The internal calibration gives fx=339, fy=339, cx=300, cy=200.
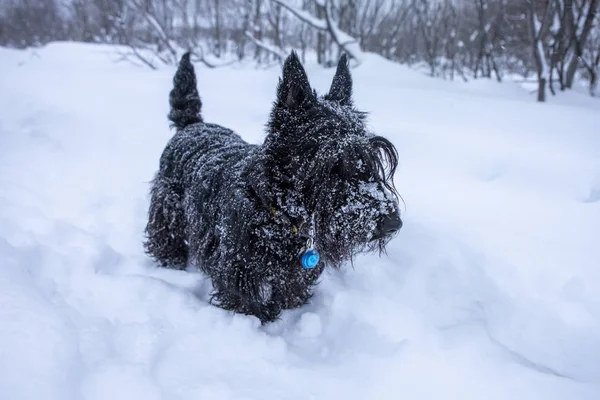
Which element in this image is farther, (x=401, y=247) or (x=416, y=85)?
(x=416, y=85)

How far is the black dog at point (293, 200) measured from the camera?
5.27 feet

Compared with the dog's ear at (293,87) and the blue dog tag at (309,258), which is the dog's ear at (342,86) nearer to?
the dog's ear at (293,87)

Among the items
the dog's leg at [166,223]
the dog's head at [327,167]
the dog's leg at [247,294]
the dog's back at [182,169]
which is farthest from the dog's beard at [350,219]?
the dog's leg at [166,223]

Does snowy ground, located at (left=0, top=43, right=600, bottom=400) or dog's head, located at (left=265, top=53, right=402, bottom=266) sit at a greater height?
dog's head, located at (left=265, top=53, right=402, bottom=266)

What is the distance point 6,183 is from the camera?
10.2 feet

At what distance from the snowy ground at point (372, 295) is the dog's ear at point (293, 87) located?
1249mm

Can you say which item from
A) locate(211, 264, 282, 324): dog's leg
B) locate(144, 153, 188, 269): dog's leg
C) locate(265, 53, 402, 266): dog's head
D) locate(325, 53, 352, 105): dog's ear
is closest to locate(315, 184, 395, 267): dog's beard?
locate(265, 53, 402, 266): dog's head

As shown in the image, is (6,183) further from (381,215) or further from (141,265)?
(381,215)

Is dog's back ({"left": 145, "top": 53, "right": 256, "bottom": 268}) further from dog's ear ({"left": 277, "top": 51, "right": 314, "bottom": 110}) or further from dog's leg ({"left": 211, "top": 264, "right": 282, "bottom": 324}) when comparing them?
dog's ear ({"left": 277, "top": 51, "right": 314, "bottom": 110})

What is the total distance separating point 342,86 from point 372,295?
4.24 ft

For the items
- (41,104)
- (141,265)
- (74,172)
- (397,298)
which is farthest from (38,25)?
(397,298)

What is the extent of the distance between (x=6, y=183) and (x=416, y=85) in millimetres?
5555

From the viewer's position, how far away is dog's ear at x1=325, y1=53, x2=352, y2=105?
1.85 metres

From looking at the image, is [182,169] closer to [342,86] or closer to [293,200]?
[293,200]
